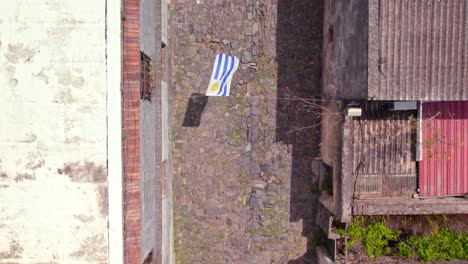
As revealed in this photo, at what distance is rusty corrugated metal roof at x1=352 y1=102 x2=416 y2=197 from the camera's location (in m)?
7.02

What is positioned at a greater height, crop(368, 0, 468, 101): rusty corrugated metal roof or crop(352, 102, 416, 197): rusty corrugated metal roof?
crop(368, 0, 468, 101): rusty corrugated metal roof

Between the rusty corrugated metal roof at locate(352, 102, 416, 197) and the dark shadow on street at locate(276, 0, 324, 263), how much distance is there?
1.83 meters

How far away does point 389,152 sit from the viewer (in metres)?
7.09

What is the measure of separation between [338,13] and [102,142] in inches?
191

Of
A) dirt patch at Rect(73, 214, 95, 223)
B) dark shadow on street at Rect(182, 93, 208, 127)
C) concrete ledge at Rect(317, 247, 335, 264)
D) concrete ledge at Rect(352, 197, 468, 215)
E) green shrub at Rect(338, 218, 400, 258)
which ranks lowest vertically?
concrete ledge at Rect(317, 247, 335, 264)

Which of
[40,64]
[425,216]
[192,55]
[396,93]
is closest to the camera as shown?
[40,64]

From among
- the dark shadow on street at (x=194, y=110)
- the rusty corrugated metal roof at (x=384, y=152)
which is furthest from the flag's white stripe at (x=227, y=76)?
the rusty corrugated metal roof at (x=384, y=152)

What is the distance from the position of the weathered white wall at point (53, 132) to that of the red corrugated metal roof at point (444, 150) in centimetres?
544

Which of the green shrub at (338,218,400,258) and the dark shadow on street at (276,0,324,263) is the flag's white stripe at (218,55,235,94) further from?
the green shrub at (338,218,400,258)

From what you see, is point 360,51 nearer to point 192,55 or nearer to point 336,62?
point 336,62

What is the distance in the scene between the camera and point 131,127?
5.31 m

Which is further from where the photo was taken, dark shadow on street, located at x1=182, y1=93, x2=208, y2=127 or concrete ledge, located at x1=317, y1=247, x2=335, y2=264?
dark shadow on street, located at x1=182, y1=93, x2=208, y2=127

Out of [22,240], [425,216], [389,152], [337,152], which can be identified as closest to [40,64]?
[22,240]

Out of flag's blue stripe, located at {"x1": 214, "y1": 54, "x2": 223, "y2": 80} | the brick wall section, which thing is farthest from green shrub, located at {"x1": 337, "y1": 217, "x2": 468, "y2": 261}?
the brick wall section
